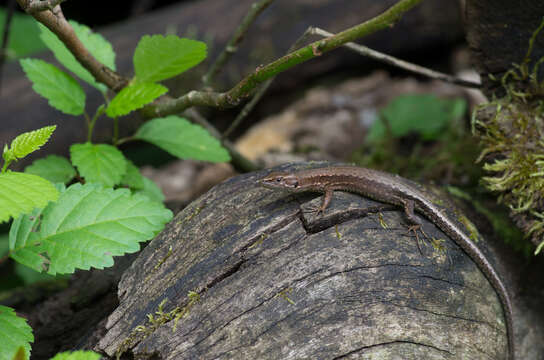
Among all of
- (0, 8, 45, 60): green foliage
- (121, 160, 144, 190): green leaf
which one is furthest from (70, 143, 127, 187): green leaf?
(0, 8, 45, 60): green foliage

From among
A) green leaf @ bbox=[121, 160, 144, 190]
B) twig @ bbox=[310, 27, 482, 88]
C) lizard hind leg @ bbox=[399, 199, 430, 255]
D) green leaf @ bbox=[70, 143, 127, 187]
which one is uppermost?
twig @ bbox=[310, 27, 482, 88]

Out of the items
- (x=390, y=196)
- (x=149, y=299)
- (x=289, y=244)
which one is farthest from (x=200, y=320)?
(x=390, y=196)

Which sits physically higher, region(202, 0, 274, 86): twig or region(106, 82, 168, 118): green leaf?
region(202, 0, 274, 86): twig

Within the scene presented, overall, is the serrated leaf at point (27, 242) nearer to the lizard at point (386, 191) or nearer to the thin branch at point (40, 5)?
the thin branch at point (40, 5)

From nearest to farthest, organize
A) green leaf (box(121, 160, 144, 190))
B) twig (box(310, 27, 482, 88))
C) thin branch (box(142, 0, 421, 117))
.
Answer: thin branch (box(142, 0, 421, 117)) → green leaf (box(121, 160, 144, 190)) → twig (box(310, 27, 482, 88))

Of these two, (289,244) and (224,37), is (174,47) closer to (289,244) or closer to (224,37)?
(289,244)

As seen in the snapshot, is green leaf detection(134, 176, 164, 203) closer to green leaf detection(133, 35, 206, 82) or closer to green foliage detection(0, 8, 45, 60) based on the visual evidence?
green leaf detection(133, 35, 206, 82)
